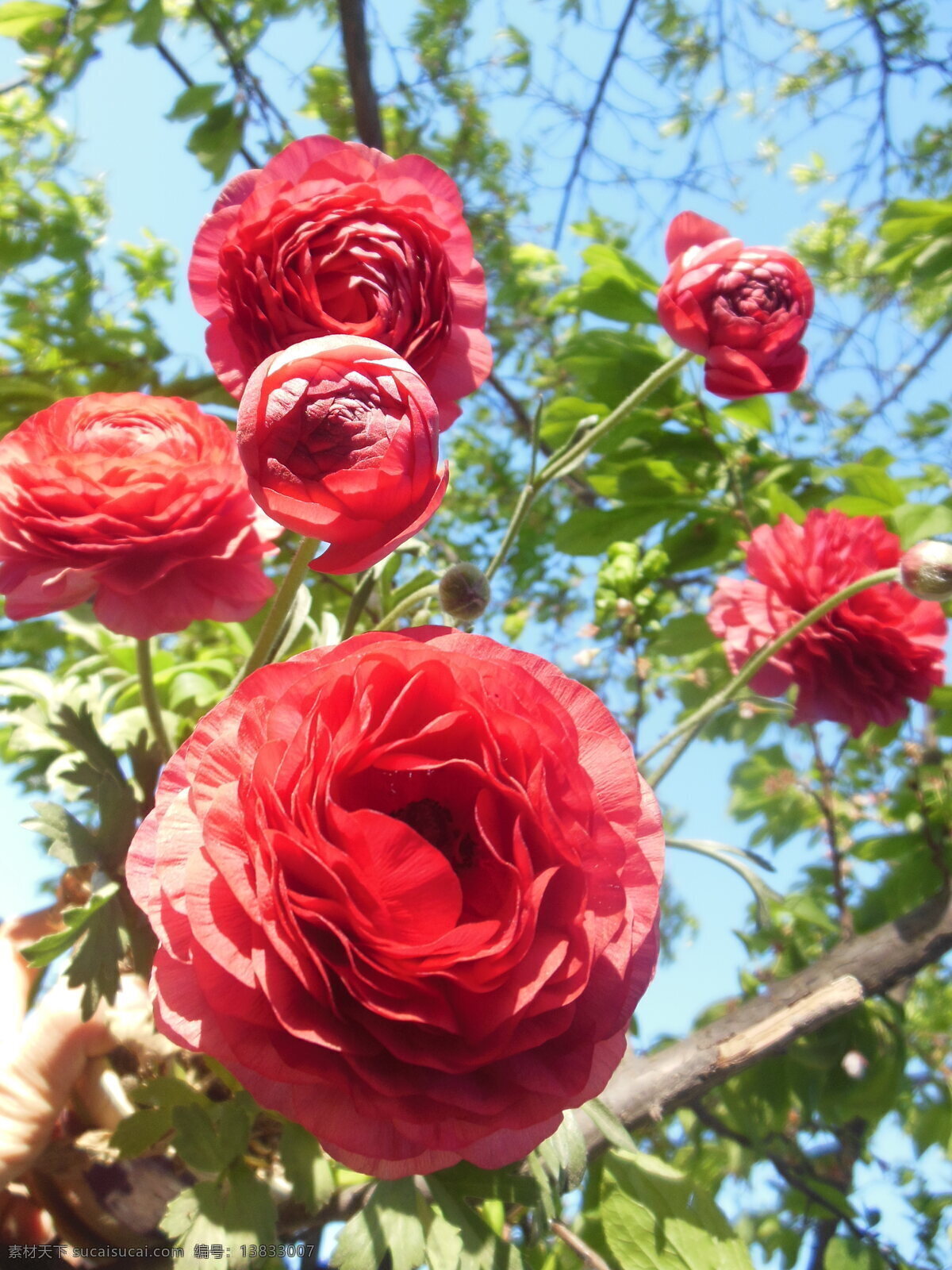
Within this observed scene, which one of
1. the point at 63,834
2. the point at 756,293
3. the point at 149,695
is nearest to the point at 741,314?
the point at 756,293

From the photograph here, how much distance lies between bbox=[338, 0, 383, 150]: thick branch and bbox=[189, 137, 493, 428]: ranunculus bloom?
129cm

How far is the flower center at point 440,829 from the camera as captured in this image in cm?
59

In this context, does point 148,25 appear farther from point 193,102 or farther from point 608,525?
point 608,525

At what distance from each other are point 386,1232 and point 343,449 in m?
0.67

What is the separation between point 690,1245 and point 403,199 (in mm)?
1090

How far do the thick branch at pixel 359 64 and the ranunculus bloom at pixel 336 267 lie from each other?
1.29 metres

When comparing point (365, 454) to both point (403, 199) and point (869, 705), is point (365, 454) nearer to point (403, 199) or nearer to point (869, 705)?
point (403, 199)

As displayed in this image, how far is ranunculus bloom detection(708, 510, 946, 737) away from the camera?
1159mm

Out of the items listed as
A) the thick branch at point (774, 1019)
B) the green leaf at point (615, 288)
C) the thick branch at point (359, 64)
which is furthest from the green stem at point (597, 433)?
the thick branch at point (359, 64)

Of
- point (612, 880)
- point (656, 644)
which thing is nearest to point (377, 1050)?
point (612, 880)

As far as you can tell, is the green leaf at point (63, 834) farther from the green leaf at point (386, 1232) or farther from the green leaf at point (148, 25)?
the green leaf at point (148, 25)

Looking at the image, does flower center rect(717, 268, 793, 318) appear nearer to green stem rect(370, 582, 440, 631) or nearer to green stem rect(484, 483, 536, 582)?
green stem rect(484, 483, 536, 582)

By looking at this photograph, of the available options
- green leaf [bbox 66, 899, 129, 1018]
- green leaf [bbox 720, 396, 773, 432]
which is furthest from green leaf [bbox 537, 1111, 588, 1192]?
green leaf [bbox 720, 396, 773, 432]

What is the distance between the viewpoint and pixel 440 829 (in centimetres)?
60
